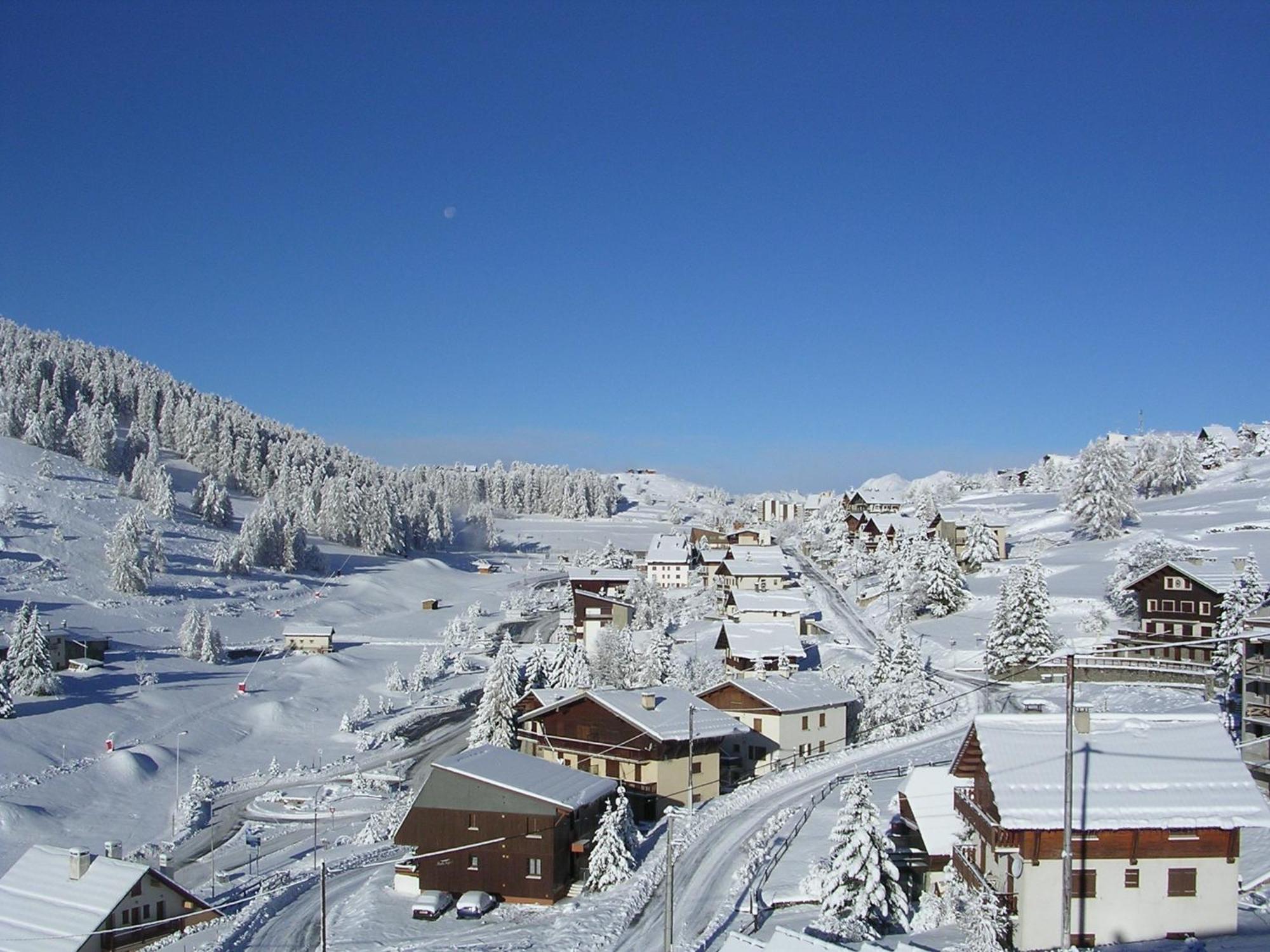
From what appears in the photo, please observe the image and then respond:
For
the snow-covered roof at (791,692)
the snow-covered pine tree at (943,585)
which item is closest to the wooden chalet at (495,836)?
the snow-covered roof at (791,692)

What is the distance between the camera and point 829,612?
257 feet

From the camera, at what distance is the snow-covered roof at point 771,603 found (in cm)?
7225

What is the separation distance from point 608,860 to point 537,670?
1118 inches

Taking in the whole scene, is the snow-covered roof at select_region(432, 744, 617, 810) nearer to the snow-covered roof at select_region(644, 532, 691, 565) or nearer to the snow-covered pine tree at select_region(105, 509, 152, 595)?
the snow-covered pine tree at select_region(105, 509, 152, 595)

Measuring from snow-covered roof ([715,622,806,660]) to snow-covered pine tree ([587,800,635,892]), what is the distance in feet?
91.5

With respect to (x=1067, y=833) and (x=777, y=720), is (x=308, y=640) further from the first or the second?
(x=1067, y=833)

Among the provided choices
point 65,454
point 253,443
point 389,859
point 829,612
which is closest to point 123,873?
point 389,859

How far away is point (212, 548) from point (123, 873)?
261 ft

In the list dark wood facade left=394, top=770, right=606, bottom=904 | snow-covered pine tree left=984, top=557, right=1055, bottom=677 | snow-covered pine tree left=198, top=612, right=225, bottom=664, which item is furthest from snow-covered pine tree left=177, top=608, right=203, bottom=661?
snow-covered pine tree left=984, top=557, right=1055, bottom=677

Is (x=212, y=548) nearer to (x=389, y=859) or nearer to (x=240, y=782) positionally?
(x=240, y=782)

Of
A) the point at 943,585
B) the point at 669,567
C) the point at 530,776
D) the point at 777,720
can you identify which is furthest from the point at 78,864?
the point at 669,567

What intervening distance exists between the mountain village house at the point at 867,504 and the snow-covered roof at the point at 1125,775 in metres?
93.8

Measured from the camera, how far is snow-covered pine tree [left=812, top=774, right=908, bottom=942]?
2125 centimetres

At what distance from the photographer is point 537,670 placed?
2244 inches
